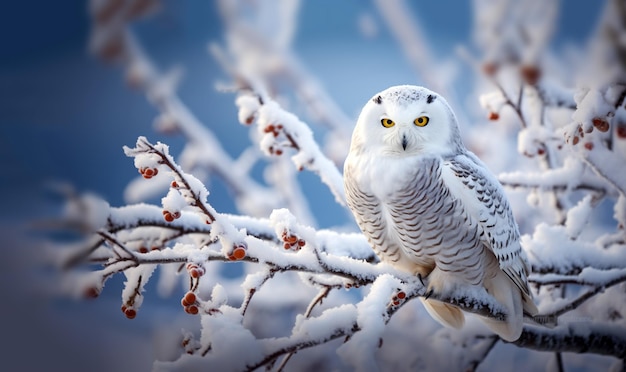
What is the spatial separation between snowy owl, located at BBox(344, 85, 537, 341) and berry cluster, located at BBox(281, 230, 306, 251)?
0.53 ft

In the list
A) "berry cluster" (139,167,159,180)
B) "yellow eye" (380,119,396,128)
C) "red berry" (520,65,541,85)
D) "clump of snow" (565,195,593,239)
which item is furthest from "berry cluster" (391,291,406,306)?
"red berry" (520,65,541,85)

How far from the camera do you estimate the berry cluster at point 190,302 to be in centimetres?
60

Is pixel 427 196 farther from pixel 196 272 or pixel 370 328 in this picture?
pixel 196 272

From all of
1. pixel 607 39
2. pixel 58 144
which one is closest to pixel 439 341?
pixel 607 39

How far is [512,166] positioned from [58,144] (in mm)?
1621

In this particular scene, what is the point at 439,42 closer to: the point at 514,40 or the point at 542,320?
the point at 514,40

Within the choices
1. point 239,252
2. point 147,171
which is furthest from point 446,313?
point 147,171

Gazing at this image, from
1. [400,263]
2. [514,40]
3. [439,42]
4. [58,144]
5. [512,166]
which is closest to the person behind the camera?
[400,263]

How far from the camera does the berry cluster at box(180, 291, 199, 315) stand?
600 mm

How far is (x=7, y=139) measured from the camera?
49.7 inches

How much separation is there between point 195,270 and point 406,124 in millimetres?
348

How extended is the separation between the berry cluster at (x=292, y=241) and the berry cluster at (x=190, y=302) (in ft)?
0.41

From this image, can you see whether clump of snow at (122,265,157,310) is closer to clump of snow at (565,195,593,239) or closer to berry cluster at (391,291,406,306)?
berry cluster at (391,291,406,306)

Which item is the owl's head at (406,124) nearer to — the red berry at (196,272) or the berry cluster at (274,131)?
the berry cluster at (274,131)
